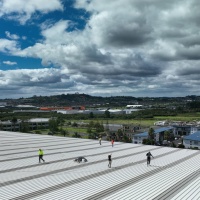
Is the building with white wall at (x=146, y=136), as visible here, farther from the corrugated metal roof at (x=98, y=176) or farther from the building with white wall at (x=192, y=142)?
the corrugated metal roof at (x=98, y=176)

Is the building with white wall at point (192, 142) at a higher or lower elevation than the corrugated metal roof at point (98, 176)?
lower

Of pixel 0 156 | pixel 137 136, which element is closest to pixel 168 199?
pixel 0 156

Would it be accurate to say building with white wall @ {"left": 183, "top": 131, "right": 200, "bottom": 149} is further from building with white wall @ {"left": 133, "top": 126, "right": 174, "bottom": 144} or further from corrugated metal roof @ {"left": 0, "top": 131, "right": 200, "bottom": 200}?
corrugated metal roof @ {"left": 0, "top": 131, "right": 200, "bottom": 200}

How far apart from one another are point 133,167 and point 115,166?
1.16 m

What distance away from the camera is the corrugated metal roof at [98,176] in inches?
488

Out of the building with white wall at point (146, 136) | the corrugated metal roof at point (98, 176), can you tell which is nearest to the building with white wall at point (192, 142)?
the building with white wall at point (146, 136)

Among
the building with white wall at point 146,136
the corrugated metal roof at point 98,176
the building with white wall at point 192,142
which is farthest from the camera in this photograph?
the building with white wall at point 146,136

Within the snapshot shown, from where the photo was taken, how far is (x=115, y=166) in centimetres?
1823

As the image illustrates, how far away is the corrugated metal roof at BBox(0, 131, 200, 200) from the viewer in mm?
12383

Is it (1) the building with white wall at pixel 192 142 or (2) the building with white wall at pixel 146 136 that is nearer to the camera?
(1) the building with white wall at pixel 192 142

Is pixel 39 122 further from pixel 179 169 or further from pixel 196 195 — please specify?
pixel 196 195

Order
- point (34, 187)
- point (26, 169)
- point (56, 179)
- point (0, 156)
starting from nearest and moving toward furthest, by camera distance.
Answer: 1. point (34, 187)
2. point (56, 179)
3. point (26, 169)
4. point (0, 156)

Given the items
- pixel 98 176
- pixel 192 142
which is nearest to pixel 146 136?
pixel 192 142

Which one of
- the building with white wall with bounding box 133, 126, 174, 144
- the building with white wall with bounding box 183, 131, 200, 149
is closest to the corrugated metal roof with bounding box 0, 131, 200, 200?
the building with white wall with bounding box 183, 131, 200, 149
